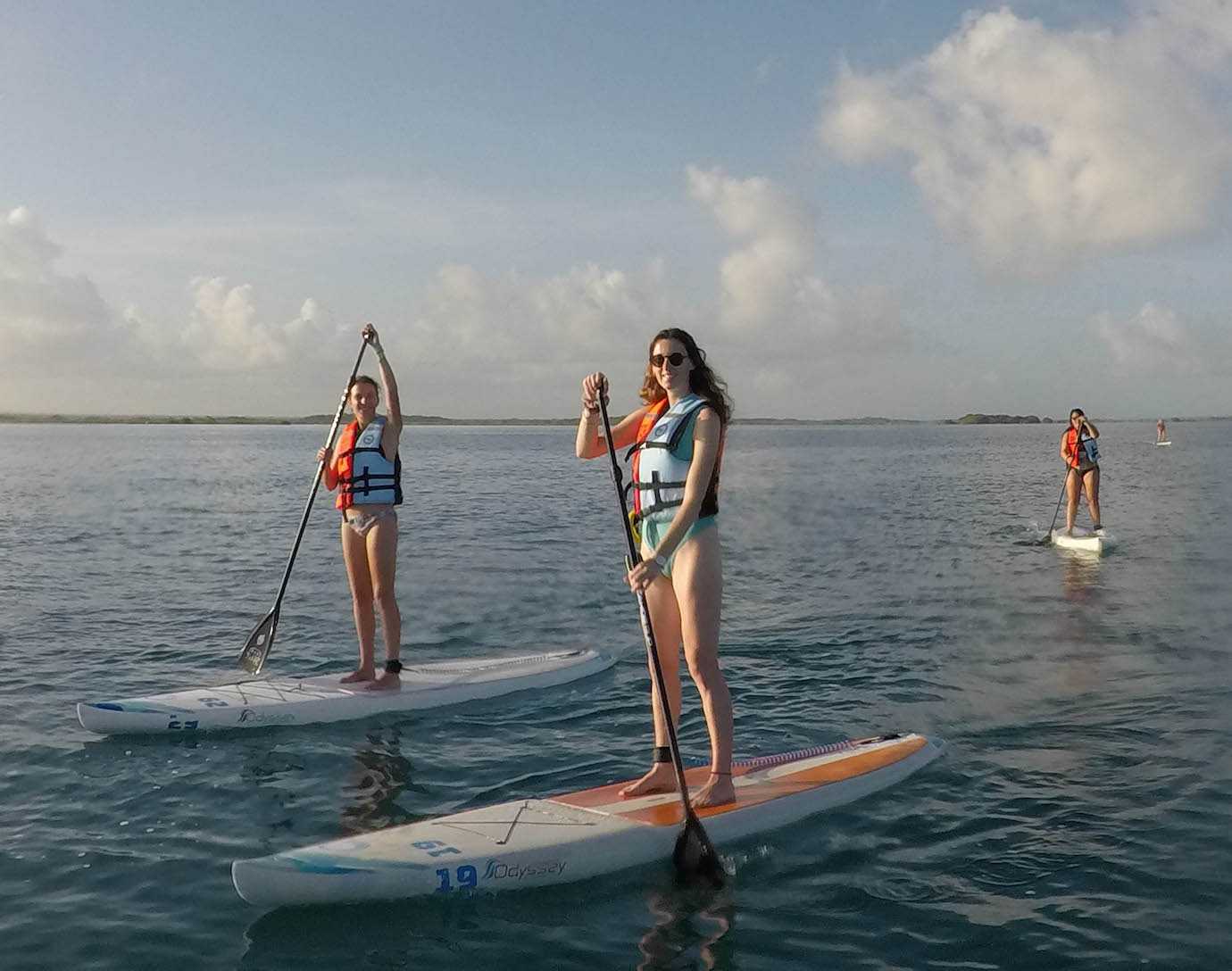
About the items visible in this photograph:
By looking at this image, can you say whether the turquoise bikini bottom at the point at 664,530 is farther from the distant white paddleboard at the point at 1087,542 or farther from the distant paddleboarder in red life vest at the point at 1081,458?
the distant paddleboarder in red life vest at the point at 1081,458

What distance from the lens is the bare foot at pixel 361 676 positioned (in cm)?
974

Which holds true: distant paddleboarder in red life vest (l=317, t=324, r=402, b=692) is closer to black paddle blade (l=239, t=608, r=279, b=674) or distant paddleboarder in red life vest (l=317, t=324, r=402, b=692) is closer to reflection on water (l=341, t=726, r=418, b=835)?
reflection on water (l=341, t=726, r=418, b=835)

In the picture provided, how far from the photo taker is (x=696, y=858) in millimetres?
6039

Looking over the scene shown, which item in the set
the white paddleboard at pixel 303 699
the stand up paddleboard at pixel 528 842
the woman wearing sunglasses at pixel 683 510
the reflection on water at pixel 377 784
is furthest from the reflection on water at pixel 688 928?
the white paddleboard at pixel 303 699

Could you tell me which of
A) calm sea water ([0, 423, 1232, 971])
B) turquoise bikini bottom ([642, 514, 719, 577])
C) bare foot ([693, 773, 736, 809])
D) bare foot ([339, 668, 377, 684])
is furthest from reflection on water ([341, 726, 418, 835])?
turquoise bikini bottom ([642, 514, 719, 577])

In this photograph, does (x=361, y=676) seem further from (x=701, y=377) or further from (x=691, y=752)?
(x=701, y=377)

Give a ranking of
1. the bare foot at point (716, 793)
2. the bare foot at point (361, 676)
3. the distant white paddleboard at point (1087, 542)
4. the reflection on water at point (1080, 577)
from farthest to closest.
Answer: the distant white paddleboard at point (1087, 542), the reflection on water at point (1080, 577), the bare foot at point (361, 676), the bare foot at point (716, 793)

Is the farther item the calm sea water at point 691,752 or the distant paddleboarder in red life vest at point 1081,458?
the distant paddleboarder in red life vest at point 1081,458

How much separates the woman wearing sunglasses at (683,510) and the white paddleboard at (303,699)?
3.80 meters

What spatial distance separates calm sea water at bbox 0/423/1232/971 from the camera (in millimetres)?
5434

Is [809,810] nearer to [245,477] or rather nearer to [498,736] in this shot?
[498,736]

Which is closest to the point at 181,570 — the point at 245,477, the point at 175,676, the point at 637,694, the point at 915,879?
the point at 175,676

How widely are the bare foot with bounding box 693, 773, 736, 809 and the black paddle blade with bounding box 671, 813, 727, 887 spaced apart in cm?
51

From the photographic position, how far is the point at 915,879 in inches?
239
